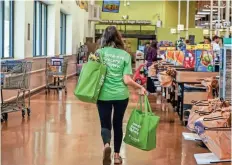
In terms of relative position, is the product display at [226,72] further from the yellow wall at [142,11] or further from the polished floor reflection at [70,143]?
the yellow wall at [142,11]

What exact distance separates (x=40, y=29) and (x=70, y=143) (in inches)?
403

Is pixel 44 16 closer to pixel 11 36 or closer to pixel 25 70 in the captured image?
pixel 11 36

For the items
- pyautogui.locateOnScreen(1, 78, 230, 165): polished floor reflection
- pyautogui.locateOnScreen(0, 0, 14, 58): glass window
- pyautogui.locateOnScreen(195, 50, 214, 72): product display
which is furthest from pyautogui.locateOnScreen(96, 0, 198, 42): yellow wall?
pyautogui.locateOnScreen(195, 50, 214, 72): product display

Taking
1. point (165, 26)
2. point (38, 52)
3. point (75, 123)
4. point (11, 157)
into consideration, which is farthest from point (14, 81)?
point (165, 26)

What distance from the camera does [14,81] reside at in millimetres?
8633

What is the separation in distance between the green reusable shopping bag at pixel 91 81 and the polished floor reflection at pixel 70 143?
0.94 metres

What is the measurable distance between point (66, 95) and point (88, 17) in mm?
14055

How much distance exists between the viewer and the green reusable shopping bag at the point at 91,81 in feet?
15.9

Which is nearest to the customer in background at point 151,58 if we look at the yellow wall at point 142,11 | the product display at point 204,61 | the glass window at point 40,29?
the glass window at point 40,29

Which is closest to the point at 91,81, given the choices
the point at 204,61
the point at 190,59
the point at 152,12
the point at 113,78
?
the point at 113,78

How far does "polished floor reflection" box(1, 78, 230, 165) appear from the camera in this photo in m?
5.59

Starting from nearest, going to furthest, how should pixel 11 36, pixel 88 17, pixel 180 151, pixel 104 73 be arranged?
pixel 104 73 < pixel 180 151 < pixel 11 36 < pixel 88 17

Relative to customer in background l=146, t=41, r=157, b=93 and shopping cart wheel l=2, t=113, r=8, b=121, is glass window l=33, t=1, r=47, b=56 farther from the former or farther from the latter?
shopping cart wheel l=2, t=113, r=8, b=121

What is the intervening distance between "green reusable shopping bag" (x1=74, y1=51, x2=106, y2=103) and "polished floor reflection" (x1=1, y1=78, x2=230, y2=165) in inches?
36.9
